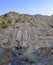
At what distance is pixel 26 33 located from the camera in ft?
59.3

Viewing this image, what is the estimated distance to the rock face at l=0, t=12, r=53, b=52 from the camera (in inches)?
659

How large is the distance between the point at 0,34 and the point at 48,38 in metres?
3.88

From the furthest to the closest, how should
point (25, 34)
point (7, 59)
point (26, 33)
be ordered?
point (26, 33) → point (25, 34) → point (7, 59)

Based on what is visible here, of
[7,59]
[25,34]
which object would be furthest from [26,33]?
[7,59]

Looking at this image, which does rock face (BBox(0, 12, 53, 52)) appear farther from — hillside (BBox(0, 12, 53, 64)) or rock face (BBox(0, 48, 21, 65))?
rock face (BBox(0, 48, 21, 65))

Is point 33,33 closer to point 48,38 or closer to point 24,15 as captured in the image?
point 48,38

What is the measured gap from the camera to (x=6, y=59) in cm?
804

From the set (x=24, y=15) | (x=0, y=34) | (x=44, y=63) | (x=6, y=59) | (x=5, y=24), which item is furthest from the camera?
(x=24, y=15)

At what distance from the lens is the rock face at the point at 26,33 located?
54.9 ft

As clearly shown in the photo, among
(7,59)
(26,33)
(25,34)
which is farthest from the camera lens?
(26,33)

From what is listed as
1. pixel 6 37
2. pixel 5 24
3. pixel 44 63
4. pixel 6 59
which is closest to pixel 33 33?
pixel 6 37

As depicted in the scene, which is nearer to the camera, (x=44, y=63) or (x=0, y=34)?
(x=44, y=63)

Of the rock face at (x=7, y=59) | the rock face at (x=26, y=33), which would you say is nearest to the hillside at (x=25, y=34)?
the rock face at (x=26, y=33)

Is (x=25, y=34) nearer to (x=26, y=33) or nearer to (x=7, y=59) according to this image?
(x=26, y=33)
